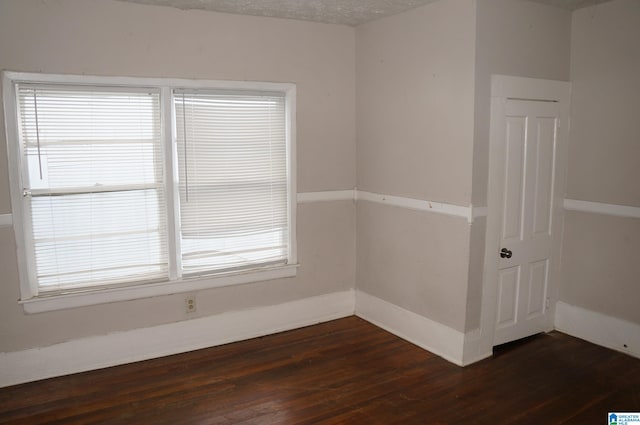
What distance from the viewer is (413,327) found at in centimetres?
394

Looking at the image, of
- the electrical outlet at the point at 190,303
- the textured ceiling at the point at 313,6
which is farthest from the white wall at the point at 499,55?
the electrical outlet at the point at 190,303

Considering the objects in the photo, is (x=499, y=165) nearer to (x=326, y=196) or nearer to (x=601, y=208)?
(x=601, y=208)

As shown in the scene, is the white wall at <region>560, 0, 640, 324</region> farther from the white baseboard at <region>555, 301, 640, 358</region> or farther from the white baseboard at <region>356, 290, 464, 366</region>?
the white baseboard at <region>356, 290, 464, 366</region>

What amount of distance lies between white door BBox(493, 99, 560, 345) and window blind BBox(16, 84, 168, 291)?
252cm

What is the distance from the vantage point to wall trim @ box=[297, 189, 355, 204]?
4.21 metres

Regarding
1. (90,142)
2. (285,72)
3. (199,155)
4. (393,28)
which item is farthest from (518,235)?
(90,142)

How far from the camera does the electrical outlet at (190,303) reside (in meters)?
3.81

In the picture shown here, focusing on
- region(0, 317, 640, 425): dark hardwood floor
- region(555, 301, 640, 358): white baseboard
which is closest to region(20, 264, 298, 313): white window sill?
region(0, 317, 640, 425): dark hardwood floor

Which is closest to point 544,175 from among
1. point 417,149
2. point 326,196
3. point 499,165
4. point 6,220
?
point 499,165

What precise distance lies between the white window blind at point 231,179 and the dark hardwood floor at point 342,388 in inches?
30.2

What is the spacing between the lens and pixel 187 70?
362cm

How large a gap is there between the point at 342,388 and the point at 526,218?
6.12ft

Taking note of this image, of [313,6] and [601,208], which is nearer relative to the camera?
[313,6]

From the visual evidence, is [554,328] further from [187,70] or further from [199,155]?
[187,70]
